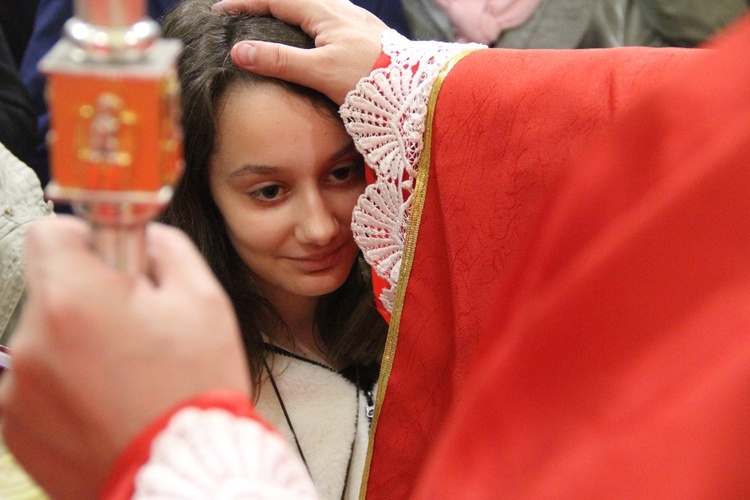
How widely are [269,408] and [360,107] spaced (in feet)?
1.47

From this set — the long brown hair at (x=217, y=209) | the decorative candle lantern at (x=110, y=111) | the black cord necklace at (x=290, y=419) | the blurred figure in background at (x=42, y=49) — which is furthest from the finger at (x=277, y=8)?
the decorative candle lantern at (x=110, y=111)

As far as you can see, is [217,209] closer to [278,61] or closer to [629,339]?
[278,61]

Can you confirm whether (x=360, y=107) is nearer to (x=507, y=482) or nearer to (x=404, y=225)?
(x=404, y=225)

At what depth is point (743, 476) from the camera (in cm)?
38

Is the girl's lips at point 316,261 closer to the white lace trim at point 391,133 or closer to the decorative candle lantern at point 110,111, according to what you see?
the white lace trim at point 391,133

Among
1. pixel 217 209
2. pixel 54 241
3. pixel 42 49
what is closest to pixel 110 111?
pixel 54 241

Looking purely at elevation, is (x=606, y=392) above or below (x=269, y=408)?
above

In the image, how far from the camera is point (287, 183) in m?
1.04

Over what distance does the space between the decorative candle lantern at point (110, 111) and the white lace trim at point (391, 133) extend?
610 mm

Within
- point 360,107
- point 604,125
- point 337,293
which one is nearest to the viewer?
point 604,125

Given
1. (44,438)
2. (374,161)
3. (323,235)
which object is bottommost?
(323,235)

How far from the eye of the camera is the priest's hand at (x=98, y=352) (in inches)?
14.4

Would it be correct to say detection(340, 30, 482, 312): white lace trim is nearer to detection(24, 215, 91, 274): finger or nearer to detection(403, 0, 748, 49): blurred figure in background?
detection(24, 215, 91, 274): finger

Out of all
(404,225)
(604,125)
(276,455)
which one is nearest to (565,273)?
(276,455)
